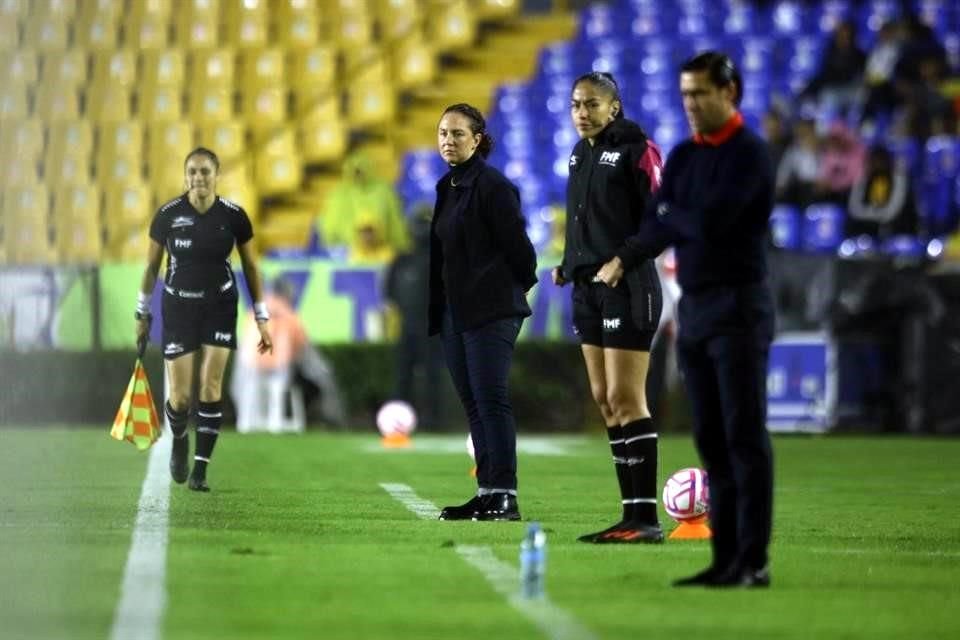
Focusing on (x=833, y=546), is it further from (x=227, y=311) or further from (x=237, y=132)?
(x=237, y=132)

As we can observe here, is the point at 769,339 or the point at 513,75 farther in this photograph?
the point at 513,75

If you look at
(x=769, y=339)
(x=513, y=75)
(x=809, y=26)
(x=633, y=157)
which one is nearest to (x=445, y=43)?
(x=513, y=75)

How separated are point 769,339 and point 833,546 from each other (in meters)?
2.21

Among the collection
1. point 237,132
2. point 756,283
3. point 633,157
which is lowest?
point 756,283

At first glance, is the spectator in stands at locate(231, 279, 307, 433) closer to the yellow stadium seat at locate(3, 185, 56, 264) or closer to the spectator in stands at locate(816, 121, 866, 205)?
the yellow stadium seat at locate(3, 185, 56, 264)

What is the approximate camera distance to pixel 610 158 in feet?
31.5

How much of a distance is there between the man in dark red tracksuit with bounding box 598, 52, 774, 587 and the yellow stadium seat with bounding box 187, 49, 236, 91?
1566cm

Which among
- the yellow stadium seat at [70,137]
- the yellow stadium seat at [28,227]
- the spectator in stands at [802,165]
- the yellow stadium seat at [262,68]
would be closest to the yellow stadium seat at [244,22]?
the yellow stadium seat at [262,68]

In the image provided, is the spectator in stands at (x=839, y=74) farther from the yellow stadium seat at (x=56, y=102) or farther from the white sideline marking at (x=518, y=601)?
the white sideline marking at (x=518, y=601)

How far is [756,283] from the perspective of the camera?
7.73 m

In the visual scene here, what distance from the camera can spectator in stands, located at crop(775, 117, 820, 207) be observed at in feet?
82.5

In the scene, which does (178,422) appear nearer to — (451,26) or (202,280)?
(202,280)

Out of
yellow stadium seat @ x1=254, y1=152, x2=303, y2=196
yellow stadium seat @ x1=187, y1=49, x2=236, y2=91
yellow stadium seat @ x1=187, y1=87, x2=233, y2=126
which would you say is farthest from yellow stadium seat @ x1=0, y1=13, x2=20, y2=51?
yellow stadium seat @ x1=254, y1=152, x2=303, y2=196

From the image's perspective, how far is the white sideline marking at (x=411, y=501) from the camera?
37.0ft
